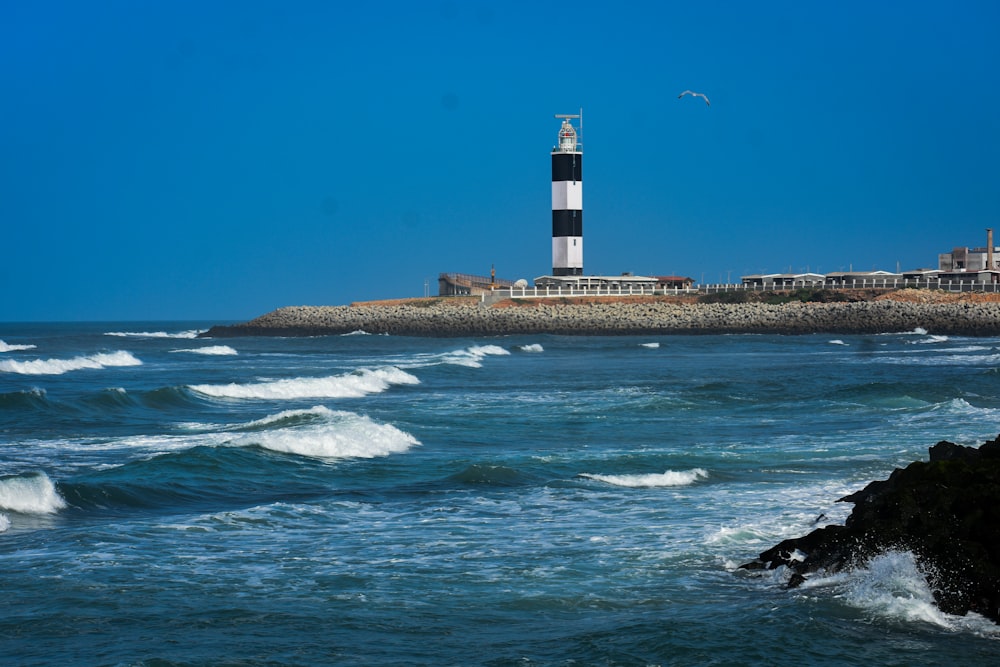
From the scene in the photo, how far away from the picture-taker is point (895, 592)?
8.62 metres

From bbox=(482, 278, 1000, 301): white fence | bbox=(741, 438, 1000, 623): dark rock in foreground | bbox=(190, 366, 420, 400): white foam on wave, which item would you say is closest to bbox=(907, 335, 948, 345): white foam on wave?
bbox=(482, 278, 1000, 301): white fence

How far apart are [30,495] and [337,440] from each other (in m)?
5.42

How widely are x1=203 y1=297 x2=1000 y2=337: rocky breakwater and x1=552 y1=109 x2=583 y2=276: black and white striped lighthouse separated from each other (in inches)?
143

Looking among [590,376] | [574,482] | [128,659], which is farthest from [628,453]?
[590,376]

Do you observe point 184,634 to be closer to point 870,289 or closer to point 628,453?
point 628,453

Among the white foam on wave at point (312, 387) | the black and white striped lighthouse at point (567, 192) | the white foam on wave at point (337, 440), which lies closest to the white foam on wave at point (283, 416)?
the white foam on wave at point (337, 440)

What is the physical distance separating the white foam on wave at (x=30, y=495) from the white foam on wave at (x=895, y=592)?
24.3 ft

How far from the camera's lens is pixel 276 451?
17.1m

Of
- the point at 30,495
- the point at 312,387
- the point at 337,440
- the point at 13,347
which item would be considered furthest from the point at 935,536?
the point at 13,347

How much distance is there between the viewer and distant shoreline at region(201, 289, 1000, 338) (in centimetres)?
6141

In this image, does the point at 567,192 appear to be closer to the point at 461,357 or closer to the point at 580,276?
the point at 580,276

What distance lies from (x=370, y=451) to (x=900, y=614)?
9.94 m

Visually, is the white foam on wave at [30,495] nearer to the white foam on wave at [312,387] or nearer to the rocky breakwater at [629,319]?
the white foam on wave at [312,387]

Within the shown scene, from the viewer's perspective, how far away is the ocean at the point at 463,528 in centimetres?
795
